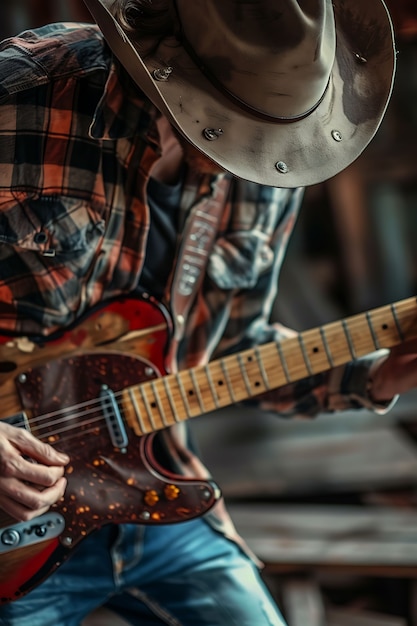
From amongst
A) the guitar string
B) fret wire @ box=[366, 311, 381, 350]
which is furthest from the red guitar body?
fret wire @ box=[366, 311, 381, 350]

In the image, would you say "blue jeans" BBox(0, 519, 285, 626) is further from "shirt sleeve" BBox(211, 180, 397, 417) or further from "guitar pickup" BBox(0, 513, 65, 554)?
"shirt sleeve" BBox(211, 180, 397, 417)

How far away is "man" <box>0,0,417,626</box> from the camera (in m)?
1.34

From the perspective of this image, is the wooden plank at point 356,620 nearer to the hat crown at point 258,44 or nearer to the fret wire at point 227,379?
the fret wire at point 227,379

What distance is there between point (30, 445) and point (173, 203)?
525 mm

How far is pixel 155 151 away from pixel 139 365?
15.4 inches

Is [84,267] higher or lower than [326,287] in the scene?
higher

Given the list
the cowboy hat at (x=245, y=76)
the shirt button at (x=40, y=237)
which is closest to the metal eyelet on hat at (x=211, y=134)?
the cowboy hat at (x=245, y=76)

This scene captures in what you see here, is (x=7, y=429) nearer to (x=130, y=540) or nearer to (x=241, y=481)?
(x=130, y=540)

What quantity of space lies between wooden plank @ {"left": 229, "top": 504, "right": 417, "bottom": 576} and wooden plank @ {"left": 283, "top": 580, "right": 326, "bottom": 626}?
5cm

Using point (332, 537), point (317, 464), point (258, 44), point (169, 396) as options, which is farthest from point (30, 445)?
point (317, 464)

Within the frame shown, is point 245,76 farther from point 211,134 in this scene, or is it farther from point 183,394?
point 183,394

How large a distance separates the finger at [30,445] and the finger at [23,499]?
2.0 inches

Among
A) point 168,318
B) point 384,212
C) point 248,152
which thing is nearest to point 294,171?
point 248,152

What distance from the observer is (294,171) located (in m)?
1.39
